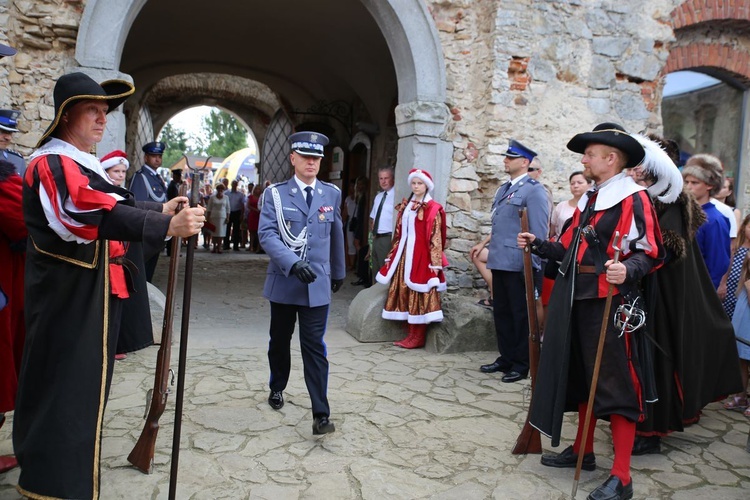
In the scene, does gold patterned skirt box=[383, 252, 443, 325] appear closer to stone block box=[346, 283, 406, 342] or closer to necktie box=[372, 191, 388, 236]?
stone block box=[346, 283, 406, 342]

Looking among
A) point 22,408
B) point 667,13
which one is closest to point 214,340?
point 22,408

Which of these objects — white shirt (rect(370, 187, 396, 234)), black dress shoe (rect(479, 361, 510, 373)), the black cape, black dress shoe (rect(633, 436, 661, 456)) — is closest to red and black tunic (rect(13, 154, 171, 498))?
the black cape

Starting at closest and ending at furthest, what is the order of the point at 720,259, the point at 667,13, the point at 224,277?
the point at 720,259 → the point at 667,13 → the point at 224,277

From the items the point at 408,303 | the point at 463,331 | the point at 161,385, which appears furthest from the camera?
the point at 408,303

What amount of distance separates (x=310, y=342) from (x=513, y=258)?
2019 mm

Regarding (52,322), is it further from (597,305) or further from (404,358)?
(404,358)

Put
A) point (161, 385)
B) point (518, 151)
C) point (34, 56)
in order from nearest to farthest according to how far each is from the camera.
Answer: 1. point (161, 385)
2. point (518, 151)
3. point (34, 56)

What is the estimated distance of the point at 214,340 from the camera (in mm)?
5578

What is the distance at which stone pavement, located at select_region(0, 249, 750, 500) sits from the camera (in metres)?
2.97

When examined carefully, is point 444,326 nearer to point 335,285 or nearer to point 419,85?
point 335,285

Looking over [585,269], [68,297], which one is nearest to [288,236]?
[68,297]

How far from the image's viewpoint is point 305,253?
3.66m

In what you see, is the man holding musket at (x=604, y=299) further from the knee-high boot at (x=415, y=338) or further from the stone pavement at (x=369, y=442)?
the knee-high boot at (x=415, y=338)

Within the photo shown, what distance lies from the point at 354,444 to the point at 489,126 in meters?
3.95
